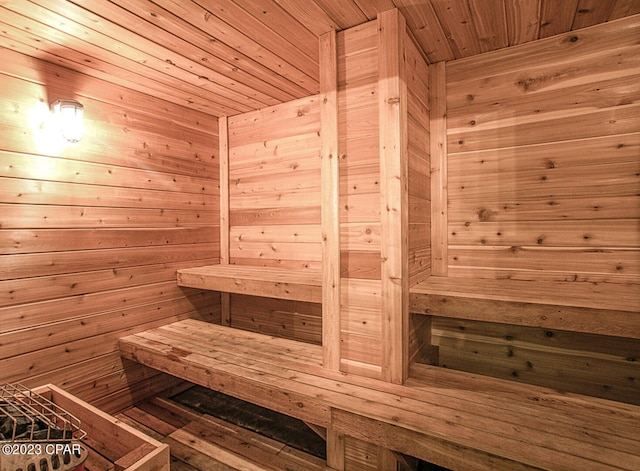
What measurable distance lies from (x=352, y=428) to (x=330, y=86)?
1794mm

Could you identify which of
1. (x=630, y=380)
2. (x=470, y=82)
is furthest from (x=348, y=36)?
(x=630, y=380)

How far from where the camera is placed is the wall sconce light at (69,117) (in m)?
2.22

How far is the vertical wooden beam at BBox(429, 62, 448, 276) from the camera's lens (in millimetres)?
2350

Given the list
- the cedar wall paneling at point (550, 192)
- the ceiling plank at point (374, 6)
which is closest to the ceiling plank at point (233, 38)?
the ceiling plank at point (374, 6)

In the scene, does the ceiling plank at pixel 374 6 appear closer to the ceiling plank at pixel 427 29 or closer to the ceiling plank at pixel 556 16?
the ceiling plank at pixel 427 29

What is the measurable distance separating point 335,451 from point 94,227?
225cm

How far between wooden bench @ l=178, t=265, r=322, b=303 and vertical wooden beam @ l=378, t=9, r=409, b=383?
0.59 m

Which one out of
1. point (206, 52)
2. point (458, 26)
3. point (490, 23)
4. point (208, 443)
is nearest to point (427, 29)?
point (458, 26)

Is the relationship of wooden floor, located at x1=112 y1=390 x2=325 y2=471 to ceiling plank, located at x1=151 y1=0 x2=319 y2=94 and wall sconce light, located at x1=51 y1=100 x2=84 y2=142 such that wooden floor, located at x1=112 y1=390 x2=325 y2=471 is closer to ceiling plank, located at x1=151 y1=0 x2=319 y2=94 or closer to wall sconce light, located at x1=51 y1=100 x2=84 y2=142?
wall sconce light, located at x1=51 y1=100 x2=84 y2=142

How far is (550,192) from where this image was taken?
2066mm

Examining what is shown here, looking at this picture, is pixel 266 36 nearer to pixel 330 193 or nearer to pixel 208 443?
pixel 330 193

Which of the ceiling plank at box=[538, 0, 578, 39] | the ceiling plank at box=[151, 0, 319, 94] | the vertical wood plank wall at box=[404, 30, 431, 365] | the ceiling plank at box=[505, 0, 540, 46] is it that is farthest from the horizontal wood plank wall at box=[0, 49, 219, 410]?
the ceiling plank at box=[538, 0, 578, 39]

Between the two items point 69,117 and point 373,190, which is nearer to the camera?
point 373,190

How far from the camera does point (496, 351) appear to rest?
7.44 ft
